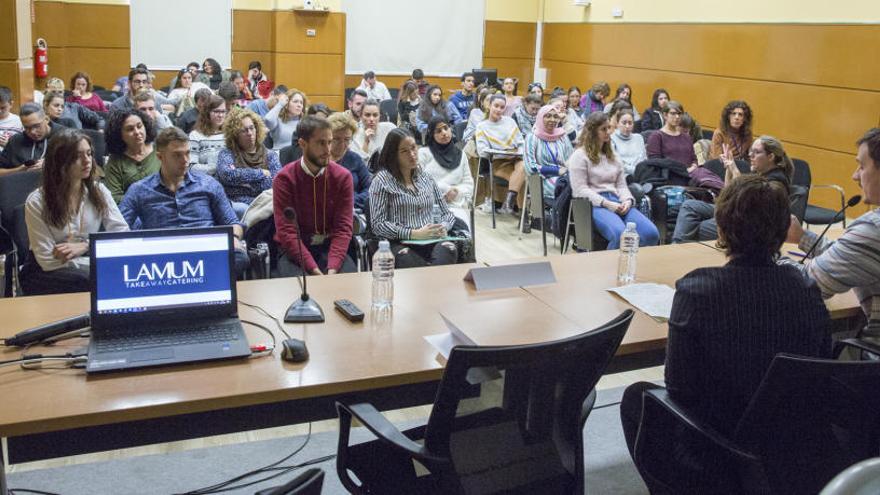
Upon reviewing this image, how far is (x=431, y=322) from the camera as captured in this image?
8.30 ft

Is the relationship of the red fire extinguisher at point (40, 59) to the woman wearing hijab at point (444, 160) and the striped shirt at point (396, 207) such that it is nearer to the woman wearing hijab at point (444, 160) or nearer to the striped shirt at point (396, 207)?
the woman wearing hijab at point (444, 160)

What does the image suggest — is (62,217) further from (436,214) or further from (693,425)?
(693,425)

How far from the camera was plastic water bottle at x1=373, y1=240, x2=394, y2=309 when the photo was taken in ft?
8.92

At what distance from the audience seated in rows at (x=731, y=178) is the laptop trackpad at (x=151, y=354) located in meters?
2.95

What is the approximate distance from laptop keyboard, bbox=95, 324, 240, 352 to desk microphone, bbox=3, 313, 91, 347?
114mm

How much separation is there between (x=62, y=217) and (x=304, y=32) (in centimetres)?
932

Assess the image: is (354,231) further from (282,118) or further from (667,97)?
(667,97)

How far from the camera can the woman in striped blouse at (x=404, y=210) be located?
4191mm

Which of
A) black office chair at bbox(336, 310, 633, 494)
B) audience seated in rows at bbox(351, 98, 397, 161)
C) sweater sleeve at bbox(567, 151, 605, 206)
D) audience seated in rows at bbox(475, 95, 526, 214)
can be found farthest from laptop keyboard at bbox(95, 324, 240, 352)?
audience seated in rows at bbox(475, 95, 526, 214)

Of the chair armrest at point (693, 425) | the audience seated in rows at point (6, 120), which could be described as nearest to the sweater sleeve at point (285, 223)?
the chair armrest at point (693, 425)

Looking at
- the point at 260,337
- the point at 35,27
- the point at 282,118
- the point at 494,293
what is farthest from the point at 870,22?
the point at 35,27

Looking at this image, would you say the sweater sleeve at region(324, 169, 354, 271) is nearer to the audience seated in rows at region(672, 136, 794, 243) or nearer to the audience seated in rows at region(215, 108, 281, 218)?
the audience seated in rows at region(215, 108, 281, 218)

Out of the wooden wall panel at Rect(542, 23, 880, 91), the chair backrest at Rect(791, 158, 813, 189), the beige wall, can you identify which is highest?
the beige wall

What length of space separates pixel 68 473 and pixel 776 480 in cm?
228
